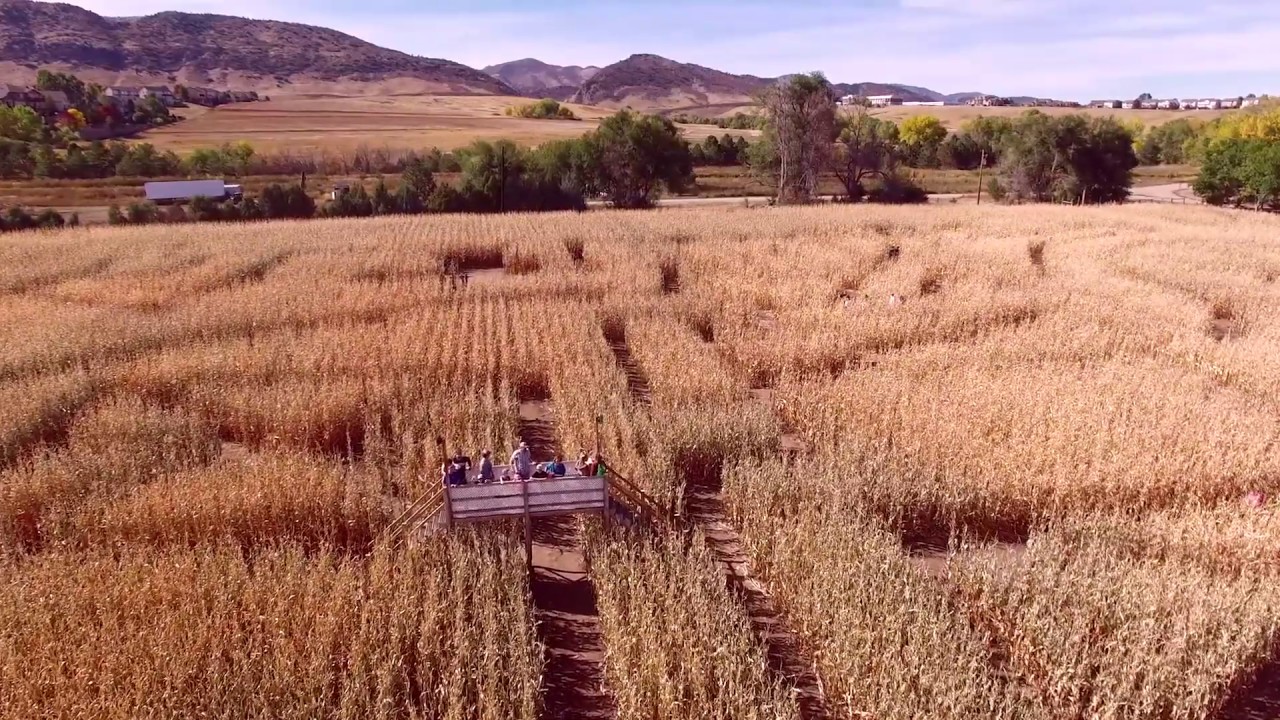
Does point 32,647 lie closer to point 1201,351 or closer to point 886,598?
point 886,598

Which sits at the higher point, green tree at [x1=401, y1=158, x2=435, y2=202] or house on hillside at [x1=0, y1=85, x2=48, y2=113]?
house on hillside at [x1=0, y1=85, x2=48, y2=113]

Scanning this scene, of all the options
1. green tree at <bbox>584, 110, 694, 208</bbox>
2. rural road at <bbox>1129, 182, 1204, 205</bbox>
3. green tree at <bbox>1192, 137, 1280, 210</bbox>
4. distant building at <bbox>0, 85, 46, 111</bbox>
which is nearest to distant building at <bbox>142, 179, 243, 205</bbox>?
green tree at <bbox>584, 110, 694, 208</bbox>

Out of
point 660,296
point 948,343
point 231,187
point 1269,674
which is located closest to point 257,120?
point 231,187

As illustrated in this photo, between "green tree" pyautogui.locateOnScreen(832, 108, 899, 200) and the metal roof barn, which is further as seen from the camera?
"green tree" pyautogui.locateOnScreen(832, 108, 899, 200)

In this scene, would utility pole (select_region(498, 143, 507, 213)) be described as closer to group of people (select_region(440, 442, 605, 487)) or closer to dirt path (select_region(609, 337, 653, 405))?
dirt path (select_region(609, 337, 653, 405))

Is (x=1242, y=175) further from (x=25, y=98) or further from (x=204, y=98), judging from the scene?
(x=204, y=98)

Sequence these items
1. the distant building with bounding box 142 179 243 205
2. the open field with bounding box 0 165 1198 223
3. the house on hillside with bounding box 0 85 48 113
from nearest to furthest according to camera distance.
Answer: the open field with bounding box 0 165 1198 223, the distant building with bounding box 142 179 243 205, the house on hillside with bounding box 0 85 48 113

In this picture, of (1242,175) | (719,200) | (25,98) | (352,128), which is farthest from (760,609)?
(25,98)
